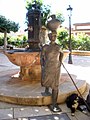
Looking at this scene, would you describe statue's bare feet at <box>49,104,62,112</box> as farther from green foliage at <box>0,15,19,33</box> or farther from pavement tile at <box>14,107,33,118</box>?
green foliage at <box>0,15,19,33</box>

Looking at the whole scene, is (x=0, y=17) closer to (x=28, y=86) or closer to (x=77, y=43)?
(x=77, y=43)

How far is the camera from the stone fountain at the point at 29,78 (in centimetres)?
406

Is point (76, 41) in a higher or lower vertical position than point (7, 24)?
lower

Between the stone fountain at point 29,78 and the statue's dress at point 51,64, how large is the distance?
38 cm

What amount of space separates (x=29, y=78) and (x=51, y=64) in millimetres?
1912

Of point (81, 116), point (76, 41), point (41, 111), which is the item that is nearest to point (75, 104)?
point (81, 116)

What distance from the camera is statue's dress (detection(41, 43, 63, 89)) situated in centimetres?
368

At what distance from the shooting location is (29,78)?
5.49m

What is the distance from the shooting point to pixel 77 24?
91.8 feet

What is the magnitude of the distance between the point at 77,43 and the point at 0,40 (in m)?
7.63

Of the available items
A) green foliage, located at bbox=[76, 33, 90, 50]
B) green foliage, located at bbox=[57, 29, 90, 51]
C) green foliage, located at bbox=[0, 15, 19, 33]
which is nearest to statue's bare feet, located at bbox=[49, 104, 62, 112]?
green foliage, located at bbox=[57, 29, 90, 51]

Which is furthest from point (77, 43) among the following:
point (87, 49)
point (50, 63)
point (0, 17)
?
point (50, 63)

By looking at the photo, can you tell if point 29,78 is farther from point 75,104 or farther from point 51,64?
point 75,104

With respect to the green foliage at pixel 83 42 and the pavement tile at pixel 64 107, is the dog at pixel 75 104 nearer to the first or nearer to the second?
the pavement tile at pixel 64 107
